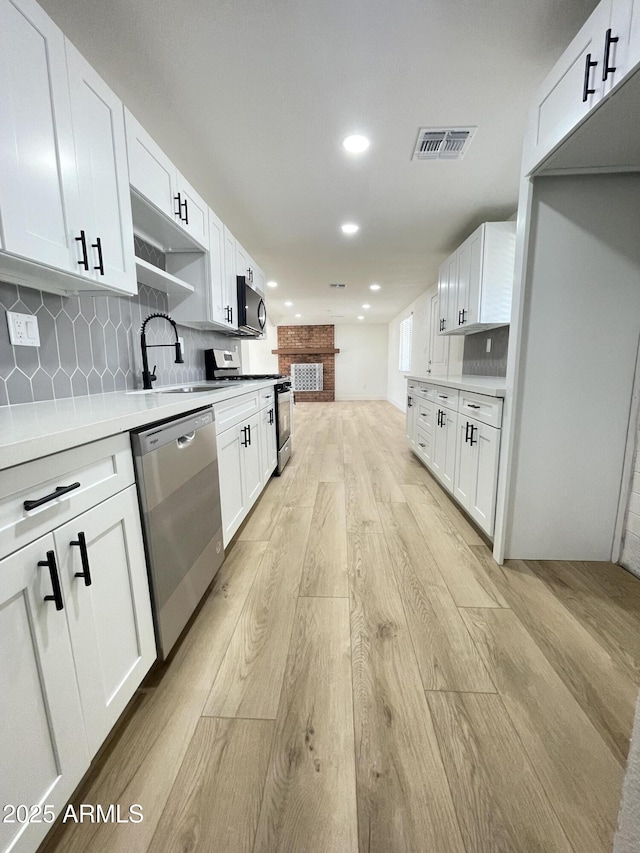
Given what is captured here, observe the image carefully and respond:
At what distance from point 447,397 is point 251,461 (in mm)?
1640

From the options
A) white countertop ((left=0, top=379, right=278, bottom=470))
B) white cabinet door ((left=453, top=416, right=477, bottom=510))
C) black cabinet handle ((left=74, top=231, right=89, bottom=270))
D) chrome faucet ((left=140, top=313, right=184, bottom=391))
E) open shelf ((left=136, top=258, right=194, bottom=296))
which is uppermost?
open shelf ((left=136, top=258, right=194, bottom=296))

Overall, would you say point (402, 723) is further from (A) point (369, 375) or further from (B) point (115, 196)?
(A) point (369, 375)

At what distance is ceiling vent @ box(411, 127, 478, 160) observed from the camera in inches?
78.7

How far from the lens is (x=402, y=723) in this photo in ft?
3.35

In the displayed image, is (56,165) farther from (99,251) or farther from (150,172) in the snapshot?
(150,172)

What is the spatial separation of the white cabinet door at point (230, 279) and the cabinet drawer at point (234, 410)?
87 cm

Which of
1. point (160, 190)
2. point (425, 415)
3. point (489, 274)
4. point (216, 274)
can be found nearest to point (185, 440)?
point (160, 190)

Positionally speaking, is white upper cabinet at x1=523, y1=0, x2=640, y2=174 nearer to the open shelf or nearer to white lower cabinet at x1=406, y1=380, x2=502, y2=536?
white lower cabinet at x1=406, y1=380, x2=502, y2=536

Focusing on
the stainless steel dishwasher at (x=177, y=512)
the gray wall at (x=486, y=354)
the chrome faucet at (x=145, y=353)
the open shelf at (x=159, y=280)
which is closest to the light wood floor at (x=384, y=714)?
the stainless steel dishwasher at (x=177, y=512)

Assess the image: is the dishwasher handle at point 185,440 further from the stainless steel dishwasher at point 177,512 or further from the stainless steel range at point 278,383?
the stainless steel range at point 278,383

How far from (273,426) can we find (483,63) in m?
2.57

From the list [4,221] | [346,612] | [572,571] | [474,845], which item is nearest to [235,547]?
[346,612]

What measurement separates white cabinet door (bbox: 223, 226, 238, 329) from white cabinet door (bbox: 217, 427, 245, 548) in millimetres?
1305

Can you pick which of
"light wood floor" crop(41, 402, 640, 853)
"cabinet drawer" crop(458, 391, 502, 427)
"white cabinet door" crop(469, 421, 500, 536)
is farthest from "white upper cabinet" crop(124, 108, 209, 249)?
"white cabinet door" crop(469, 421, 500, 536)
